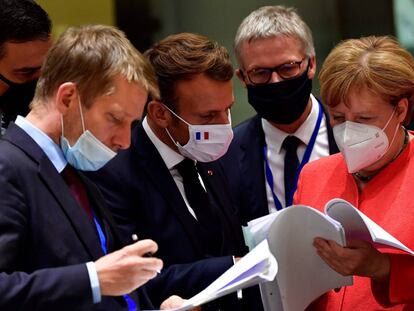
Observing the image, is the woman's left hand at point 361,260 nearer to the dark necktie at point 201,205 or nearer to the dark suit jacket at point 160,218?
the dark suit jacket at point 160,218

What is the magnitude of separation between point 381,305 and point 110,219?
2.70ft

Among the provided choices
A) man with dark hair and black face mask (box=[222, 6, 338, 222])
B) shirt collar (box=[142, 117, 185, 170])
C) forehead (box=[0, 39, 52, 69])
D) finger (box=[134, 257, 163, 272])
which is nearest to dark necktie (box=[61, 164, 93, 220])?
finger (box=[134, 257, 163, 272])

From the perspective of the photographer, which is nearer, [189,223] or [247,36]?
[189,223]

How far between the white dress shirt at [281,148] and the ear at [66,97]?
1.22 meters

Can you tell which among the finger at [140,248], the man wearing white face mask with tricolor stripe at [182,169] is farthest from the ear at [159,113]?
the finger at [140,248]

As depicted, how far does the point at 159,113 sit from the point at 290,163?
2.01 feet

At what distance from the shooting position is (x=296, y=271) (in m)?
2.77

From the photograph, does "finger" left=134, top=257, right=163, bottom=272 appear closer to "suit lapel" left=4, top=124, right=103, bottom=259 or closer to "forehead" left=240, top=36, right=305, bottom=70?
"suit lapel" left=4, top=124, right=103, bottom=259

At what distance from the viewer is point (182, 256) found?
2953 millimetres

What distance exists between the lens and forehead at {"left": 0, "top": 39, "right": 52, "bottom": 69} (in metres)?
3.04

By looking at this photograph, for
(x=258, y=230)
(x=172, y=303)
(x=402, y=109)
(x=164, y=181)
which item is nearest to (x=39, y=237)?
(x=172, y=303)

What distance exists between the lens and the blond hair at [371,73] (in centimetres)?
279

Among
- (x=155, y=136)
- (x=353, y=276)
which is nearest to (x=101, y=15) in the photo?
(x=155, y=136)

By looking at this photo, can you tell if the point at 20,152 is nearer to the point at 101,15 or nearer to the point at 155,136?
the point at 155,136
